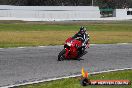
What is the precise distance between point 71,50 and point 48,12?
162 feet

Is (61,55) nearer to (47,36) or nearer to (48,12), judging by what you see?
(47,36)

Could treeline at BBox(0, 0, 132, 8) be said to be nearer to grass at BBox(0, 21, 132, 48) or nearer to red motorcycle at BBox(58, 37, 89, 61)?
grass at BBox(0, 21, 132, 48)

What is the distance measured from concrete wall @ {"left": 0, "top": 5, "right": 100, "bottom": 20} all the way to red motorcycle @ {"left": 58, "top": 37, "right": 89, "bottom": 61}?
4720cm

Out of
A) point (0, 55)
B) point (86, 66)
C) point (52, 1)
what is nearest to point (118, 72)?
point (86, 66)

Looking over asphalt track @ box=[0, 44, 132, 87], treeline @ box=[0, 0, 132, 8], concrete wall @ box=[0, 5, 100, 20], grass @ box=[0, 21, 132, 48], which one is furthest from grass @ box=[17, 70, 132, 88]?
treeline @ box=[0, 0, 132, 8]

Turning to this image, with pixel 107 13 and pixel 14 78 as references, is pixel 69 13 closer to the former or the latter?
pixel 107 13

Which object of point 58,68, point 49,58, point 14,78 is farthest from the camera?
point 49,58

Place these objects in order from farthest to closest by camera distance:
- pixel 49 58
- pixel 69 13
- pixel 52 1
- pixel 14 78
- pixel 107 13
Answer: pixel 52 1 < pixel 107 13 < pixel 69 13 < pixel 49 58 < pixel 14 78

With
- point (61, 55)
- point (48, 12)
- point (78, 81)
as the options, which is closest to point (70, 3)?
point (48, 12)

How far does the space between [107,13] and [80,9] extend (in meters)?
26.3

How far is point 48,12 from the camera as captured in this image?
63.2 metres

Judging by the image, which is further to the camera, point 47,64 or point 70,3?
point 70,3

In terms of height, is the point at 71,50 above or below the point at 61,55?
above

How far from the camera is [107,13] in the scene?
90.9 meters
